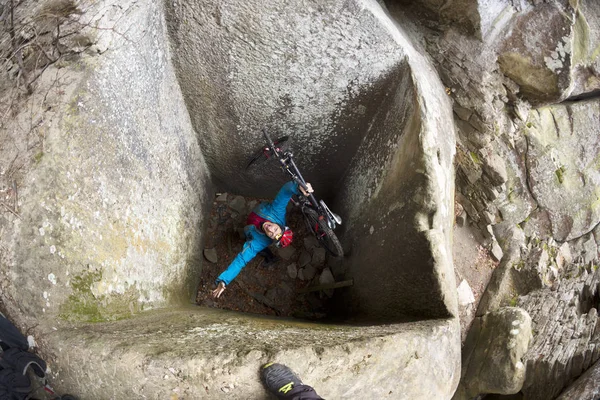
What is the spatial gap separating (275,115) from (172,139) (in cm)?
101

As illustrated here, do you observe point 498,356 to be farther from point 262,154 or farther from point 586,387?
point 262,154

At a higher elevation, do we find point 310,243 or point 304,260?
point 310,243

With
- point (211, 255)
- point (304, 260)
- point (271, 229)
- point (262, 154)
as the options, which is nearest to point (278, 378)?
point (271, 229)

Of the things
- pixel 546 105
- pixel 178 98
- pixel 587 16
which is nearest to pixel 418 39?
pixel 546 105

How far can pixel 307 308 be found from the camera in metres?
5.19

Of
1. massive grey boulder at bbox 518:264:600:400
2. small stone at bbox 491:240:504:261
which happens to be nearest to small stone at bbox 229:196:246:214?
small stone at bbox 491:240:504:261

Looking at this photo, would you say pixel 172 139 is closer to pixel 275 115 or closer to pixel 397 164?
pixel 275 115

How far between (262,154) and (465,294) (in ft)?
8.28

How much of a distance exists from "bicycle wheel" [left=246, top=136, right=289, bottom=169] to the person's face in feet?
2.25

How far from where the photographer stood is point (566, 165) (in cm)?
501

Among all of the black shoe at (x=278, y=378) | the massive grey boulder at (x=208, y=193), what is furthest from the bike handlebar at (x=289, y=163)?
the black shoe at (x=278, y=378)

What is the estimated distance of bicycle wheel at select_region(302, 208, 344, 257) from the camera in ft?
15.6

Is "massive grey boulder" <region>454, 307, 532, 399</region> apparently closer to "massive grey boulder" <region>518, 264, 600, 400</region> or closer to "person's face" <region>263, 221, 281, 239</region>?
"massive grey boulder" <region>518, 264, 600, 400</region>

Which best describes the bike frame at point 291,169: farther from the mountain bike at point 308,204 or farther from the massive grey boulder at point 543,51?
the massive grey boulder at point 543,51
